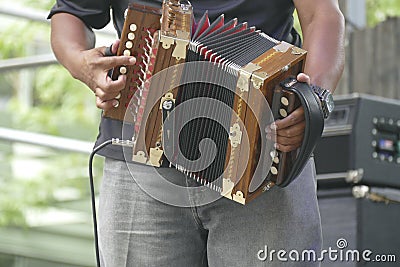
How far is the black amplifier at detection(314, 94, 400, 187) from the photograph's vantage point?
2.96 metres

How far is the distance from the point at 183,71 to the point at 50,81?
252 inches

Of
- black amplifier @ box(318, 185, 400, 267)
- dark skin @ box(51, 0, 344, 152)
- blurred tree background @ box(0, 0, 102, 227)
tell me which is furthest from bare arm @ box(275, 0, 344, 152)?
blurred tree background @ box(0, 0, 102, 227)

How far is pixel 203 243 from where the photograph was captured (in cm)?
187

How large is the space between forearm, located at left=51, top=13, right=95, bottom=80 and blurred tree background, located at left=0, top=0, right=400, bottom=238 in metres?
2.19

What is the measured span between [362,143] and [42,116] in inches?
184

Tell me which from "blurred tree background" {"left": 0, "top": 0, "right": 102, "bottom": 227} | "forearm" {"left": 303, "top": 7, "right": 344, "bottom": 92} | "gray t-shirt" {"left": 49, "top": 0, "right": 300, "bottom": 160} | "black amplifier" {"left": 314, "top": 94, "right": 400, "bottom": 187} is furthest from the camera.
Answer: "blurred tree background" {"left": 0, "top": 0, "right": 102, "bottom": 227}

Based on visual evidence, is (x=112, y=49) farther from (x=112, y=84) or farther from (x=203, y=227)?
(x=203, y=227)

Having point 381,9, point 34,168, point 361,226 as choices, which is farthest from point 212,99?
point 381,9

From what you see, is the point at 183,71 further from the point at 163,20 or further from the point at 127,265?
the point at 127,265

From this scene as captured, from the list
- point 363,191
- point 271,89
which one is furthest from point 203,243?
point 363,191

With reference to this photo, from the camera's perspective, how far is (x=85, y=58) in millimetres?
1829

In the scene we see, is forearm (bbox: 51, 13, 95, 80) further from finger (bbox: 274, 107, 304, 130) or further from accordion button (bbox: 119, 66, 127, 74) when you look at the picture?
finger (bbox: 274, 107, 304, 130)

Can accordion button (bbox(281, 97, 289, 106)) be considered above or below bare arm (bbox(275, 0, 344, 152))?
below

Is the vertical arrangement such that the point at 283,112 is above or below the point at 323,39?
below
